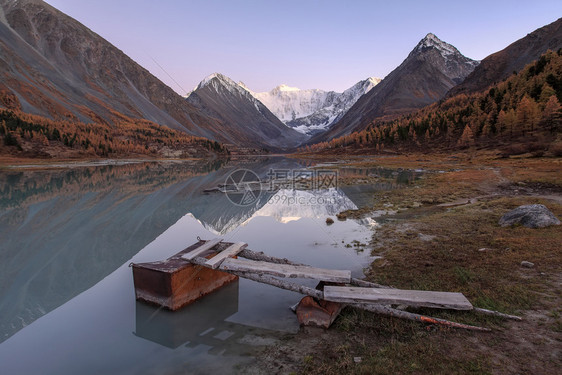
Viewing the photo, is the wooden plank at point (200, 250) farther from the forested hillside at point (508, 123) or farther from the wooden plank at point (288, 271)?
the forested hillside at point (508, 123)

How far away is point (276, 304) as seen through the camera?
9727mm

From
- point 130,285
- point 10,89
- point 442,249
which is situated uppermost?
point 10,89

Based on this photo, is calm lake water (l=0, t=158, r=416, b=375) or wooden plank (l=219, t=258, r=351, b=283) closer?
calm lake water (l=0, t=158, r=416, b=375)

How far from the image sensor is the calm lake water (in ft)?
24.8

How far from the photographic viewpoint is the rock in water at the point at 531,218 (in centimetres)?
1391

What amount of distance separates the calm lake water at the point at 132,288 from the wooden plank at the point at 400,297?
5.60ft

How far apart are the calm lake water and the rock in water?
24.4 feet

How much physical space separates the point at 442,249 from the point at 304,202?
18.8 m

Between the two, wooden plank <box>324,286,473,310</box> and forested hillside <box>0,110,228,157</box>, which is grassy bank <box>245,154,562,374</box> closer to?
wooden plank <box>324,286,473,310</box>

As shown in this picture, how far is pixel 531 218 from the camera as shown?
14.4m

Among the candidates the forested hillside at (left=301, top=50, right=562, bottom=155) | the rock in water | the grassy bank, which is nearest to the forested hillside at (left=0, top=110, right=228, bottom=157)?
the forested hillside at (left=301, top=50, right=562, bottom=155)

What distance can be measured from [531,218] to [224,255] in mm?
15257

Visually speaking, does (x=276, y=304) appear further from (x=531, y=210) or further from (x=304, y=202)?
(x=304, y=202)

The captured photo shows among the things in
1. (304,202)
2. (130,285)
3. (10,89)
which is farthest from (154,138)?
(130,285)
